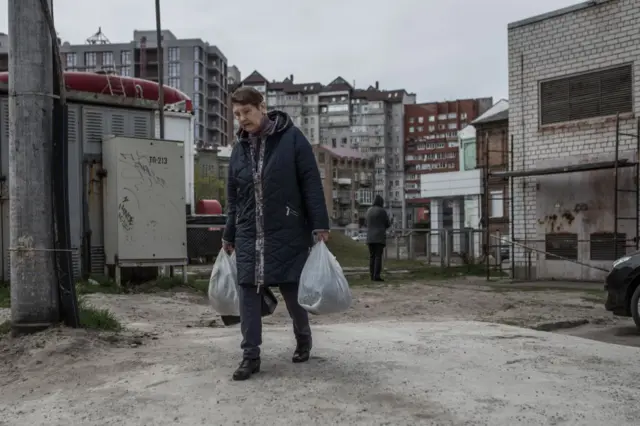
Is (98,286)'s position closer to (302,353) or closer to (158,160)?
(158,160)

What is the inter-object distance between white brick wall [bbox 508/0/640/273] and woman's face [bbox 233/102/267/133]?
42.3ft

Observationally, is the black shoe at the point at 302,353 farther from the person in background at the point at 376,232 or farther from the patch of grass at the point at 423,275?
the person in background at the point at 376,232

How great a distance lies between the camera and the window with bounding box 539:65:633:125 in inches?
621

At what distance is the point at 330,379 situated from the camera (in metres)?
4.55

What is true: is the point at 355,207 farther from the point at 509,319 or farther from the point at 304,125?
the point at 509,319

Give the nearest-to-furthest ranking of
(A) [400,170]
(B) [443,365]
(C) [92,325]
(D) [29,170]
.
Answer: (B) [443,365] < (D) [29,170] < (C) [92,325] < (A) [400,170]

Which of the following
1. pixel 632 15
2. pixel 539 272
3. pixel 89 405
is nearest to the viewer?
pixel 89 405

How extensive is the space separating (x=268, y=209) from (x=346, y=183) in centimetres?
13388

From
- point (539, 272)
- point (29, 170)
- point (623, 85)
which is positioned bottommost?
point (539, 272)

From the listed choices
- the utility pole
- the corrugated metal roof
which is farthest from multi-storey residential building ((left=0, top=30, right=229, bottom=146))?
the utility pole

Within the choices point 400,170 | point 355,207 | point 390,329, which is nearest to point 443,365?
point 390,329

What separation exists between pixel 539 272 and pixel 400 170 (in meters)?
147

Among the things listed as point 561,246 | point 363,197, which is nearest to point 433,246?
point 561,246

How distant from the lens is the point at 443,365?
5066mm
